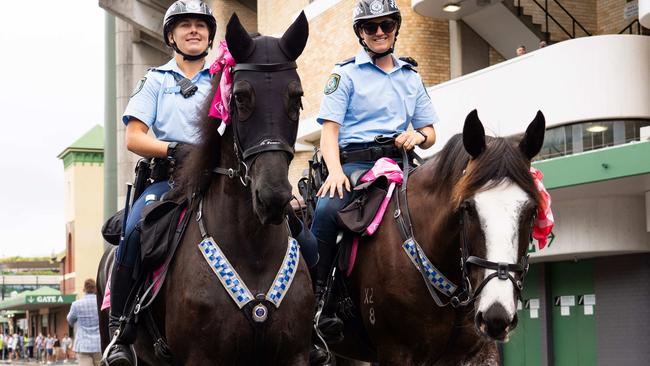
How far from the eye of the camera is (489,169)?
6449 millimetres

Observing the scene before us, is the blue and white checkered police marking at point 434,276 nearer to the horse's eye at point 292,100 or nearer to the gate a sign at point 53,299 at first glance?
the horse's eye at point 292,100

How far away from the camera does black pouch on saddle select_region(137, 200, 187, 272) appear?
6801 millimetres

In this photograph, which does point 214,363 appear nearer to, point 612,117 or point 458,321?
point 458,321

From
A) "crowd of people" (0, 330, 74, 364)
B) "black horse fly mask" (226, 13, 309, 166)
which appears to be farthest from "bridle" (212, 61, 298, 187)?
"crowd of people" (0, 330, 74, 364)

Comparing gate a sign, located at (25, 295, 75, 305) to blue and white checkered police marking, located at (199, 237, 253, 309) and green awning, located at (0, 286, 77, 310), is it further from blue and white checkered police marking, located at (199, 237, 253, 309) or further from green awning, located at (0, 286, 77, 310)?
blue and white checkered police marking, located at (199, 237, 253, 309)

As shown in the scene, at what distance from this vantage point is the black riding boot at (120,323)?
7016 millimetres

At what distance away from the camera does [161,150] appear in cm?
715

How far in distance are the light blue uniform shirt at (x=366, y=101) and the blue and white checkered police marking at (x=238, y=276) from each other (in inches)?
81.0

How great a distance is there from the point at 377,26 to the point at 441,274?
7.36ft

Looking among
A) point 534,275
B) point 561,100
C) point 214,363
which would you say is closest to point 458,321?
point 214,363

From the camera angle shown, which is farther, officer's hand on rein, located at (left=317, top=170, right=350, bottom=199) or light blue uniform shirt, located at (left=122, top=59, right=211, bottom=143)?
officer's hand on rein, located at (left=317, top=170, right=350, bottom=199)

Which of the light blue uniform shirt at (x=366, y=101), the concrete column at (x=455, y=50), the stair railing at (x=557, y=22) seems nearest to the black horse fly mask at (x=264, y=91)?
the light blue uniform shirt at (x=366, y=101)

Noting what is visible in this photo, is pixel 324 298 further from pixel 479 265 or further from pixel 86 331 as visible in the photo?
pixel 86 331

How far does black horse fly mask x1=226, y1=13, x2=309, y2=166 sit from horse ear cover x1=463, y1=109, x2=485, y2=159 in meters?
1.14
